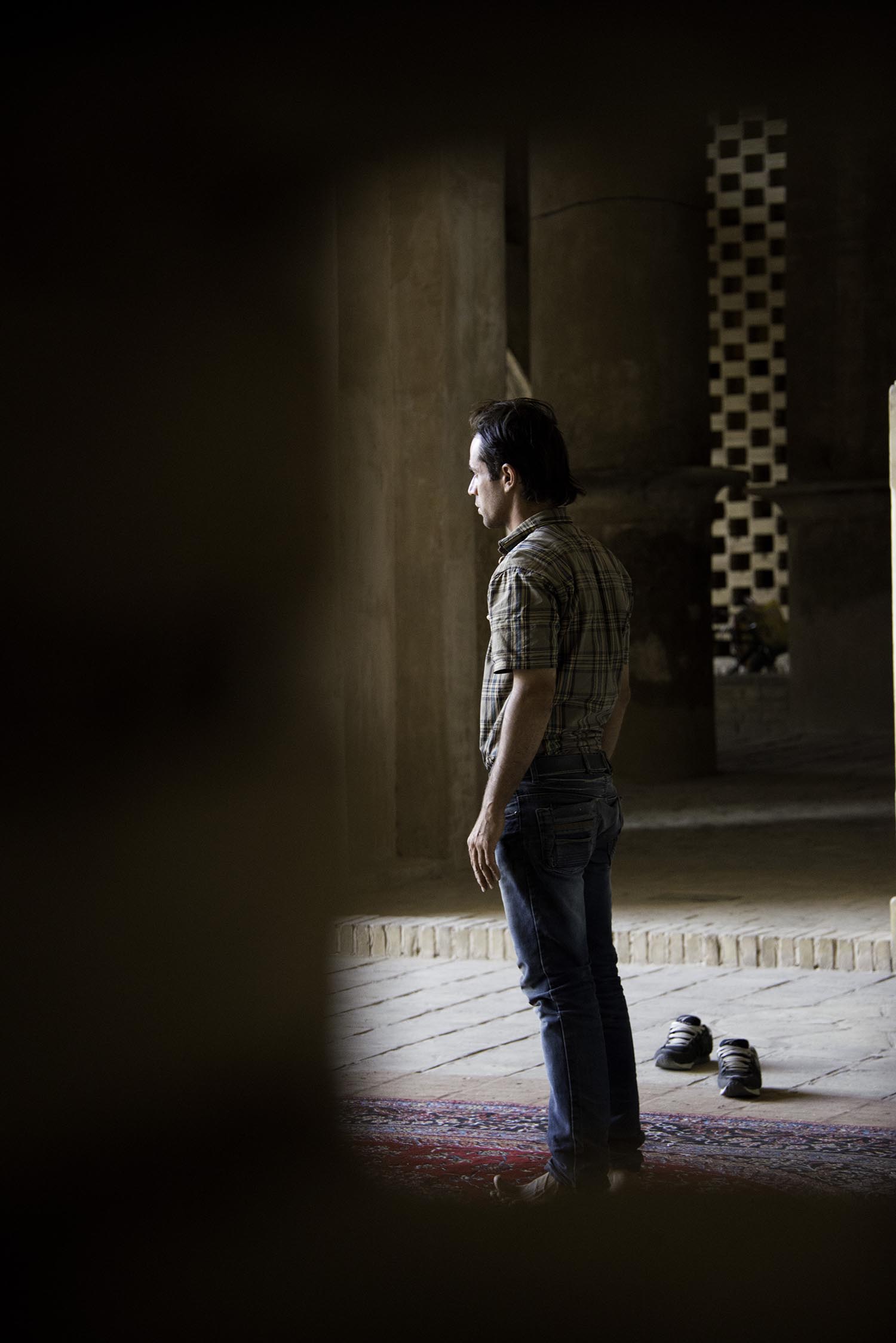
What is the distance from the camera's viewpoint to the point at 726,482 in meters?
14.3

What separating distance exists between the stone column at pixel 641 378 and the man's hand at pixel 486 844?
10017mm

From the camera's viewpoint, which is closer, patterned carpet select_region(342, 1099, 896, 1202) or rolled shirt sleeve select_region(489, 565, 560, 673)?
rolled shirt sleeve select_region(489, 565, 560, 673)

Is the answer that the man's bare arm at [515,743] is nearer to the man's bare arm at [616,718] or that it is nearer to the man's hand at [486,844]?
the man's hand at [486,844]

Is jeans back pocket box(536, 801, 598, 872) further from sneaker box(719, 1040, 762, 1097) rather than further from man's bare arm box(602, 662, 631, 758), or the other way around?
sneaker box(719, 1040, 762, 1097)

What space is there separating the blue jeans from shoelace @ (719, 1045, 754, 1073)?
134 centimetres

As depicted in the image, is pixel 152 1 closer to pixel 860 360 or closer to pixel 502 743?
pixel 502 743

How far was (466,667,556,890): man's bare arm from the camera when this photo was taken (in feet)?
13.3

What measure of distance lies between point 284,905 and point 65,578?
2.49 feet

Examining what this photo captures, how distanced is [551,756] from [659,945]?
12.8 ft

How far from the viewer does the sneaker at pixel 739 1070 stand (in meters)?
5.46

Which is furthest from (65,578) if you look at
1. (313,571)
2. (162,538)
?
(313,571)

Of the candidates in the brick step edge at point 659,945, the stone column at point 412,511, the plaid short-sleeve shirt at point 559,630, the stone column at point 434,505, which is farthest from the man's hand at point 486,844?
the stone column at point 434,505

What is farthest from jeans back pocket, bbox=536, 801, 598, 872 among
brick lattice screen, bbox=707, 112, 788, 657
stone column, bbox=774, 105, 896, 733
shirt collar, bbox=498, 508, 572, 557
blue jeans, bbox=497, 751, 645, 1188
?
brick lattice screen, bbox=707, 112, 788, 657

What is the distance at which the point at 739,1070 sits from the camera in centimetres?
550
